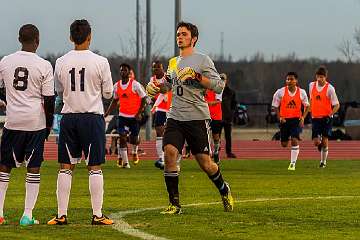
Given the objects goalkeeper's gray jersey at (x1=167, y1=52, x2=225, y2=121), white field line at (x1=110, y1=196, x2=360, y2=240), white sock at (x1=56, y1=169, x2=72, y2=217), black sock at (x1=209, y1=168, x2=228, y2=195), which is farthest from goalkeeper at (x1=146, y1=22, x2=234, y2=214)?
white sock at (x1=56, y1=169, x2=72, y2=217)

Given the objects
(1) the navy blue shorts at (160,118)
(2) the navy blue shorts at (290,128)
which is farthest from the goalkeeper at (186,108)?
(2) the navy blue shorts at (290,128)

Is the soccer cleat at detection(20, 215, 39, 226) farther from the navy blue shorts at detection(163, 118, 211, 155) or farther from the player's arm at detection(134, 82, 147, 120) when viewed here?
the player's arm at detection(134, 82, 147, 120)

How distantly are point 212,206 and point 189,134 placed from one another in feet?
4.94

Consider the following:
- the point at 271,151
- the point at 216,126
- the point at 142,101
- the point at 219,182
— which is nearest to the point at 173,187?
the point at 219,182

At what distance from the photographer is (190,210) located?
13484 mm

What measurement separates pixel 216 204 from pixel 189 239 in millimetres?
4074

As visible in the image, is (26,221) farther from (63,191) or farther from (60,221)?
(63,191)

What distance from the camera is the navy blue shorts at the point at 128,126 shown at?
84.0 ft

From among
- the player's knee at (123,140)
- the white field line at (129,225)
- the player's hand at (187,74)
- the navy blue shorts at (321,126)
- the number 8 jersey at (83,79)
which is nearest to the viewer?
the white field line at (129,225)

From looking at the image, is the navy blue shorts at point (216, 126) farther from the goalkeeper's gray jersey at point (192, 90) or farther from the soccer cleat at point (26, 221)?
the soccer cleat at point (26, 221)

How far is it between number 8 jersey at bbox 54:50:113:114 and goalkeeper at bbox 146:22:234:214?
1.47 meters

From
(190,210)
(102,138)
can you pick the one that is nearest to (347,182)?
(190,210)

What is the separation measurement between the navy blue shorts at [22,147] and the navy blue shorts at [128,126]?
13.7m

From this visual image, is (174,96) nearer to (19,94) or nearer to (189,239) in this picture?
(19,94)
